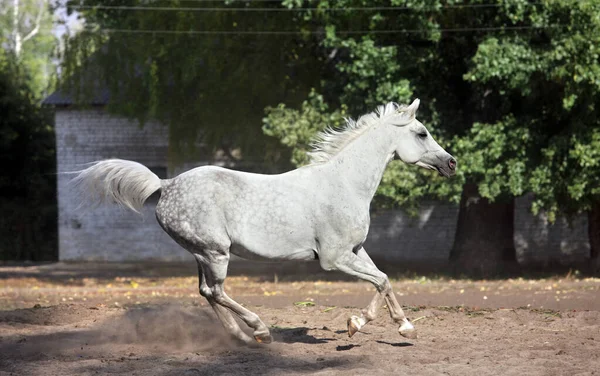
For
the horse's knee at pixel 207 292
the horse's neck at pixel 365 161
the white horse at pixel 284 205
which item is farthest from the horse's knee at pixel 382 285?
the horse's knee at pixel 207 292

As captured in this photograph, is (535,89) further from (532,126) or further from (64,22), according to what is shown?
(64,22)

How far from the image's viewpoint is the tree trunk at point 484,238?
21.3 meters

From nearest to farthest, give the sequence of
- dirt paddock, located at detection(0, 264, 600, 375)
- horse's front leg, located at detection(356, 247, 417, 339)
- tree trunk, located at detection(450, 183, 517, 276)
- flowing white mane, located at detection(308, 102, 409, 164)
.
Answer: dirt paddock, located at detection(0, 264, 600, 375) → horse's front leg, located at detection(356, 247, 417, 339) → flowing white mane, located at detection(308, 102, 409, 164) → tree trunk, located at detection(450, 183, 517, 276)

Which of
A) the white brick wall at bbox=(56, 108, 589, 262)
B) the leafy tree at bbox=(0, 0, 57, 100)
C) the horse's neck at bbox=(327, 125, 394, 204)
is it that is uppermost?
the leafy tree at bbox=(0, 0, 57, 100)

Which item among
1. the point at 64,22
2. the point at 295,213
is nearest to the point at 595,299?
the point at 295,213

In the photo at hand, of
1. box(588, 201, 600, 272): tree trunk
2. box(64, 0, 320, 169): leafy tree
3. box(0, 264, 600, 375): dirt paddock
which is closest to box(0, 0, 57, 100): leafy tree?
box(64, 0, 320, 169): leafy tree

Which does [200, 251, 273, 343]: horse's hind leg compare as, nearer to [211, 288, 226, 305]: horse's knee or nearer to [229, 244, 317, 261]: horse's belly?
[211, 288, 226, 305]: horse's knee

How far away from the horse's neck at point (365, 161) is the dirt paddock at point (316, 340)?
1720 millimetres

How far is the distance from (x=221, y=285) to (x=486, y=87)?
12578 millimetres

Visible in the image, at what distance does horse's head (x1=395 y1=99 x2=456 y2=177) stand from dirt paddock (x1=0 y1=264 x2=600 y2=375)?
6.48 ft

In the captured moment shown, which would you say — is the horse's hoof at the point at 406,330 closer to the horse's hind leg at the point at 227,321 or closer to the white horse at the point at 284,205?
the white horse at the point at 284,205

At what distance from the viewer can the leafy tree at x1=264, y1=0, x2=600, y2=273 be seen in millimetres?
17297

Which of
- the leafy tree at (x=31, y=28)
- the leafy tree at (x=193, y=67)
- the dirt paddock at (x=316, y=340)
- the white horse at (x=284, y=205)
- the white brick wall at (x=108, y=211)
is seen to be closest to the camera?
the dirt paddock at (x=316, y=340)

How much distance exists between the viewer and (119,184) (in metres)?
8.97
